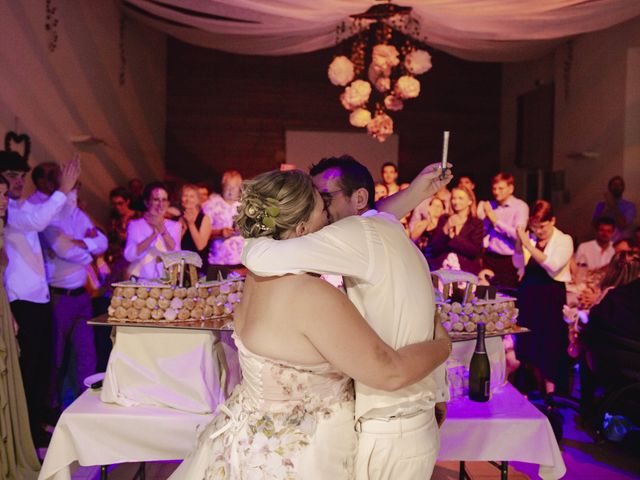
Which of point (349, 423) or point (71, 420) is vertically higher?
point (349, 423)

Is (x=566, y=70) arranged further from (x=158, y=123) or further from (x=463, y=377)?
(x=463, y=377)

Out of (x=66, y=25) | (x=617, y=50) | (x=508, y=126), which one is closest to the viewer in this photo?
(x=66, y=25)

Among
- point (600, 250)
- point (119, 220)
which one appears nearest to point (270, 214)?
point (119, 220)

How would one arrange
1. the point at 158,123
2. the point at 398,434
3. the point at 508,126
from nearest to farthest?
the point at 398,434 → the point at 158,123 → the point at 508,126

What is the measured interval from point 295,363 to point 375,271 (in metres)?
0.31

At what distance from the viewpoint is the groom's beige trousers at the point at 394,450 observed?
5.28ft

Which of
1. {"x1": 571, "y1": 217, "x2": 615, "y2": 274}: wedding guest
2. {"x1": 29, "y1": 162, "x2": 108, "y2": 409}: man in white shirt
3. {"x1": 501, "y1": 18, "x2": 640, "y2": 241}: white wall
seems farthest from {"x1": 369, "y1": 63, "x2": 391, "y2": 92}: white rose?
{"x1": 501, "y1": 18, "x2": 640, "y2": 241}: white wall

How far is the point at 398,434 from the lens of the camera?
5.30 feet

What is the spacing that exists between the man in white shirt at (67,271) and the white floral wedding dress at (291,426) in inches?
98.9

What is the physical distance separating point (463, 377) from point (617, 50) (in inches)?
242

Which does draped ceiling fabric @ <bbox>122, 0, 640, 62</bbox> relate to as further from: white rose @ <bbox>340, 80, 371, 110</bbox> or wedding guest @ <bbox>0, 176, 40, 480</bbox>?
wedding guest @ <bbox>0, 176, 40, 480</bbox>

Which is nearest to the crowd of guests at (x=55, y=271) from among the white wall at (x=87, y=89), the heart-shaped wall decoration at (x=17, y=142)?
the heart-shaped wall decoration at (x=17, y=142)

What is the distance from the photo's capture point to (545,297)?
4469 mm

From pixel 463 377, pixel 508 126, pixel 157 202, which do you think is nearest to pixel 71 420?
pixel 463 377
